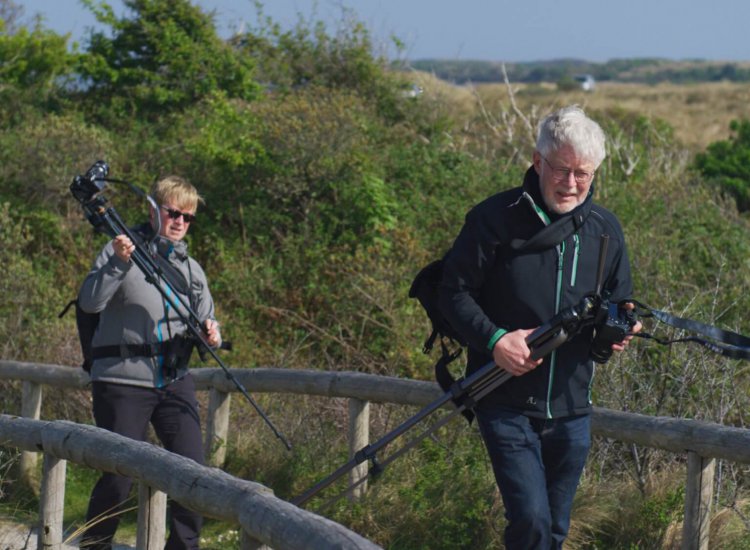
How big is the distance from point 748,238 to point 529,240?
10.7 metres

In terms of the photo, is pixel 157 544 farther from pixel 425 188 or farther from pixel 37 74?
pixel 37 74

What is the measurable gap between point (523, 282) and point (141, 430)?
7.01 feet

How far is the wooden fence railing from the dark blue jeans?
74cm

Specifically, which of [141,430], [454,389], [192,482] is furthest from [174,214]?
[454,389]

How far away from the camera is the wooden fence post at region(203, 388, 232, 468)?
716 cm

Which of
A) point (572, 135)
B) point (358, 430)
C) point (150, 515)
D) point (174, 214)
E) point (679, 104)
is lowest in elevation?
point (358, 430)

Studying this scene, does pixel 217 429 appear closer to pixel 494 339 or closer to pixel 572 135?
pixel 494 339

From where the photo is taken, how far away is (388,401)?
610 cm

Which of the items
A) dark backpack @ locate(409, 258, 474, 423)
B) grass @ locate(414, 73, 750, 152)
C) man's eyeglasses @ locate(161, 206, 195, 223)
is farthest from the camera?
grass @ locate(414, 73, 750, 152)

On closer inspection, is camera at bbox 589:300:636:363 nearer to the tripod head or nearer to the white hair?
the tripod head

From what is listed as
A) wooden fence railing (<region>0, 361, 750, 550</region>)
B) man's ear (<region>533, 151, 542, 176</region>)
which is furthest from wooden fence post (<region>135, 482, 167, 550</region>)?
man's ear (<region>533, 151, 542, 176</region>)

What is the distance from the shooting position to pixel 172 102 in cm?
1853

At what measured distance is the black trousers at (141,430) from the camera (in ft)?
17.3

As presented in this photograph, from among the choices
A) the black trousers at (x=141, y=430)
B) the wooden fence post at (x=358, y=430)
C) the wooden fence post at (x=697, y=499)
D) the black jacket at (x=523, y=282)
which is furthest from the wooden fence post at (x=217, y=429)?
the black jacket at (x=523, y=282)
